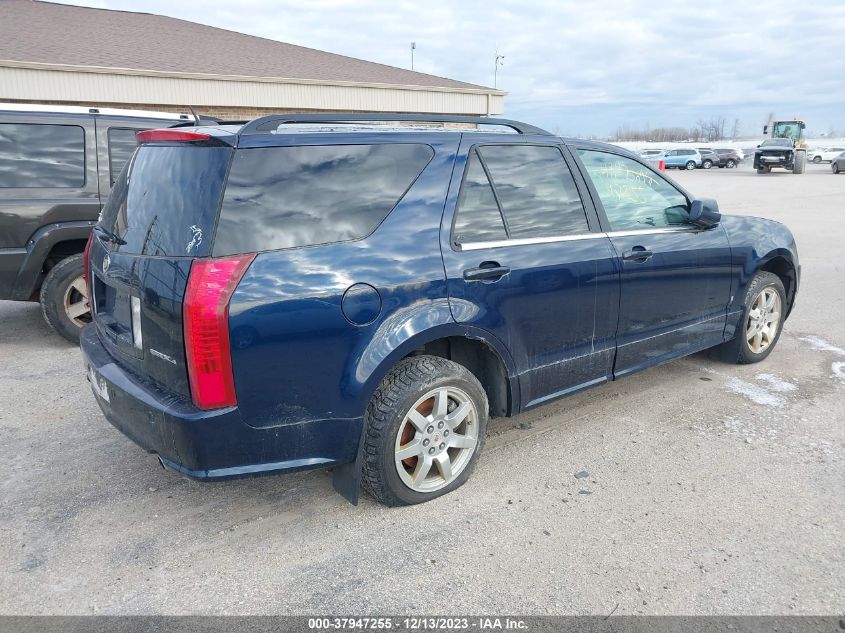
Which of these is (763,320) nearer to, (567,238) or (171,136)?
(567,238)

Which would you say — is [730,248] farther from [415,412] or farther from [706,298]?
[415,412]

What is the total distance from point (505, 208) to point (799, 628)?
222cm

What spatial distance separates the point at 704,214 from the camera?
4488 mm

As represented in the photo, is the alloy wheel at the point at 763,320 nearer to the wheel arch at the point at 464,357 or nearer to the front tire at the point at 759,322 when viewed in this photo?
the front tire at the point at 759,322

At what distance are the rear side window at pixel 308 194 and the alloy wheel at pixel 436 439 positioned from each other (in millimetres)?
898

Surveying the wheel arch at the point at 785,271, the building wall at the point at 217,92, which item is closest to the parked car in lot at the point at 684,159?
the building wall at the point at 217,92

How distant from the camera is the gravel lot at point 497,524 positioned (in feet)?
8.77

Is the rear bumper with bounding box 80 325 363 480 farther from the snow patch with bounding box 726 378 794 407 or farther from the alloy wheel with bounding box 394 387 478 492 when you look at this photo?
the snow patch with bounding box 726 378 794 407

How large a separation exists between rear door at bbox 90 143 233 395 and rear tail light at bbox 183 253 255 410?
5cm

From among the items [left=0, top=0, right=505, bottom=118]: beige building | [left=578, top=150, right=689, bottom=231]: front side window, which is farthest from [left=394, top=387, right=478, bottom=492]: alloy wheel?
[left=0, top=0, right=505, bottom=118]: beige building

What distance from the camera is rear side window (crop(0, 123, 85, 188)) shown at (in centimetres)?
550

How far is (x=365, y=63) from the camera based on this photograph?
21953 millimetres

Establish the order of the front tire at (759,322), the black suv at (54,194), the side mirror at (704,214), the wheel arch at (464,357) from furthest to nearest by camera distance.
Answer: the black suv at (54,194) → the front tire at (759,322) → the side mirror at (704,214) → the wheel arch at (464,357)

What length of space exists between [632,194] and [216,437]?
2976 mm
